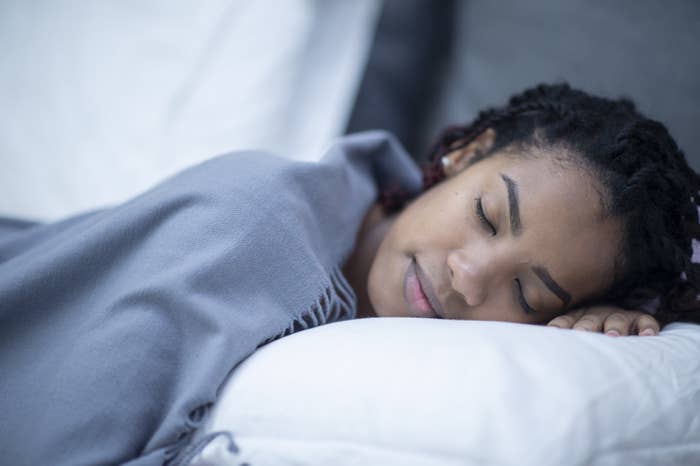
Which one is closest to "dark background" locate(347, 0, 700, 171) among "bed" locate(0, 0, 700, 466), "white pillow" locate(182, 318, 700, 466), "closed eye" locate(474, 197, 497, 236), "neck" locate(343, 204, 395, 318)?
"bed" locate(0, 0, 700, 466)

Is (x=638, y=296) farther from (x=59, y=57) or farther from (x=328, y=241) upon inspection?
(x=59, y=57)

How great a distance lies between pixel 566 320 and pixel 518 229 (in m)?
0.16

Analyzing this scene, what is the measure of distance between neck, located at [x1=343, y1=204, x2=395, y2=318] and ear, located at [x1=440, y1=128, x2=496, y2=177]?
154 mm

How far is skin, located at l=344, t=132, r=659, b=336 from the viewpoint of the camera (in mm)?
763

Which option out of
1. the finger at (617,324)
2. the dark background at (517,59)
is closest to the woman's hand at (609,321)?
the finger at (617,324)

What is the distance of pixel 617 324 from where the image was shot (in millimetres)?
775

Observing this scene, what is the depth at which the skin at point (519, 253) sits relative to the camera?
763mm

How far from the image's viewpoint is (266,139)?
1282 millimetres

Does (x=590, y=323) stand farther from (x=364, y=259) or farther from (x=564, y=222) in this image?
(x=364, y=259)

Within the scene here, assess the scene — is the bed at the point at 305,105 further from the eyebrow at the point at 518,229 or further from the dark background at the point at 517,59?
the eyebrow at the point at 518,229

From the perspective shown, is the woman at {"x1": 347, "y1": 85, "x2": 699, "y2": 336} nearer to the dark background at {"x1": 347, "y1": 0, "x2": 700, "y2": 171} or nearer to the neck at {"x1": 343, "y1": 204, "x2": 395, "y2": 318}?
the neck at {"x1": 343, "y1": 204, "x2": 395, "y2": 318}

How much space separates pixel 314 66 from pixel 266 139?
0.82ft

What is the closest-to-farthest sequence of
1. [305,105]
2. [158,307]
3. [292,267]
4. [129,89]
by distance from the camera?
[158,307], [292,267], [129,89], [305,105]

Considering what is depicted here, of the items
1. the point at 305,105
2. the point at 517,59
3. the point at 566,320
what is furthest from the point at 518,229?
the point at 305,105
